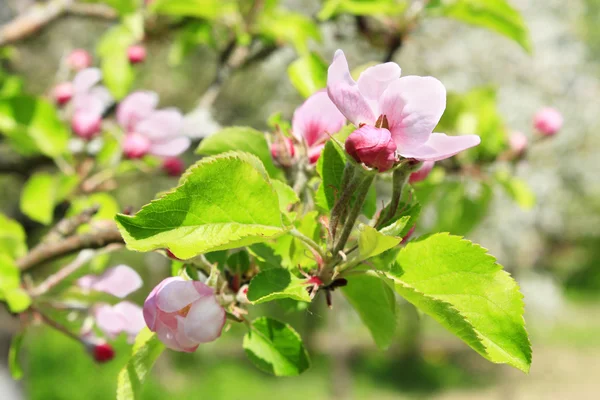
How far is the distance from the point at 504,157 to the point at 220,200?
3.17 ft

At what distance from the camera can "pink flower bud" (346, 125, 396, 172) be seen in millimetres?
538

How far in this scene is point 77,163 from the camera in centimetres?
153

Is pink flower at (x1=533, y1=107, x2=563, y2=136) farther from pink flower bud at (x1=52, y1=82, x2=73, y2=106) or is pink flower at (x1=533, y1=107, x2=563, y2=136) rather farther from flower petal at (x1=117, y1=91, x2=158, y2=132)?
pink flower bud at (x1=52, y1=82, x2=73, y2=106)

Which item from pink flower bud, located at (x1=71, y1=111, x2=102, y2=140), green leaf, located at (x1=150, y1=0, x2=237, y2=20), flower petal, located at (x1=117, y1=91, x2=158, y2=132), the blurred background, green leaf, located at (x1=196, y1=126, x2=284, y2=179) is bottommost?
the blurred background

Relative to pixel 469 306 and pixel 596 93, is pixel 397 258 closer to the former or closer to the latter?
pixel 469 306

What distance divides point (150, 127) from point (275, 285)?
691mm

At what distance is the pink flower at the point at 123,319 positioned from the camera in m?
0.90

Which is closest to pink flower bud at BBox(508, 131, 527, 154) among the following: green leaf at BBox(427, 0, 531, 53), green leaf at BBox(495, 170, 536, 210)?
green leaf at BBox(495, 170, 536, 210)

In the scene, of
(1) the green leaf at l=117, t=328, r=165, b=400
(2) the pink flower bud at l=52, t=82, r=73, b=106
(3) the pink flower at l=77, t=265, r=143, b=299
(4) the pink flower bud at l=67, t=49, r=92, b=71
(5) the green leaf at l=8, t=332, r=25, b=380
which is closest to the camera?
(1) the green leaf at l=117, t=328, r=165, b=400

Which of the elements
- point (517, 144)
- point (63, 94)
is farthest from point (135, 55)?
point (517, 144)

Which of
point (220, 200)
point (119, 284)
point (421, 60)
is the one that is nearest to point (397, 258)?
point (220, 200)

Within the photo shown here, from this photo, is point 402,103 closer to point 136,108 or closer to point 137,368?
point 137,368

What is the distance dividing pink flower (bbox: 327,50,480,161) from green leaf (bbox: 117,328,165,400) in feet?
1.09

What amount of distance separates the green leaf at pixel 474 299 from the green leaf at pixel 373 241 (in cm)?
4
